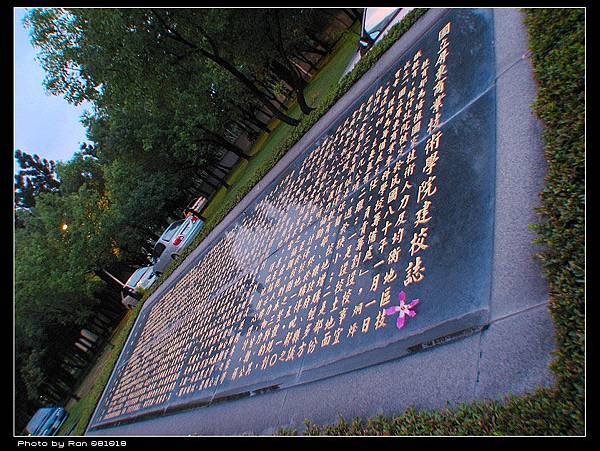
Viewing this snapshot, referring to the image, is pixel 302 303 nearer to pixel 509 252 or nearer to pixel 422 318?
pixel 422 318

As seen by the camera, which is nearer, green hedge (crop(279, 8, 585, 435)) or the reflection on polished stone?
green hedge (crop(279, 8, 585, 435))

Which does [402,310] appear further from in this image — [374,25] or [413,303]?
[374,25]

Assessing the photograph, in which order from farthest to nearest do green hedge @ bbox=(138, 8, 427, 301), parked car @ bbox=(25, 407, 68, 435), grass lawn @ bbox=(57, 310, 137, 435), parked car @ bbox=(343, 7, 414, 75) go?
parked car @ bbox=(25, 407, 68, 435), grass lawn @ bbox=(57, 310, 137, 435), parked car @ bbox=(343, 7, 414, 75), green hedge @ bbox=(138, 8, 427, 301)

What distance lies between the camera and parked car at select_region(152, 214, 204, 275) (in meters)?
12.7

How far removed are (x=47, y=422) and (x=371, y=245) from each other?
40.3 ft

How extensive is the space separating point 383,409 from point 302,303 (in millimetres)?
1541

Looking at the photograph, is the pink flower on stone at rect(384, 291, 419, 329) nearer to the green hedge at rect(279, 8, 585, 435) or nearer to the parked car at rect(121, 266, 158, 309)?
the green hedge at rect(279, 8, 585, 435)

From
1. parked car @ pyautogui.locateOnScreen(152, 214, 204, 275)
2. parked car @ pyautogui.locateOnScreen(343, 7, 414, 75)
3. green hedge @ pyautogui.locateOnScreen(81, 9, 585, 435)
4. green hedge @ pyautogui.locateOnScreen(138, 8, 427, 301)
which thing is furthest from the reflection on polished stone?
→ parked car @ pyautogui.locateOnScreen(152, 214, 204, 275)

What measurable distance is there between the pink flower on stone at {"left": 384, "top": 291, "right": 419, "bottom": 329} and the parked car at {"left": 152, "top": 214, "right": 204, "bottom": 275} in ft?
34.2

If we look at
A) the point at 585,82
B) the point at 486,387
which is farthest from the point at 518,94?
the point at 486,387

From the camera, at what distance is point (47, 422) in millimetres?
11664

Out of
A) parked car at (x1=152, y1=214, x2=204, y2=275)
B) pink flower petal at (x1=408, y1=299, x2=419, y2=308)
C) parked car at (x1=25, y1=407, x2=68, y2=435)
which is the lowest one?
parked car at (x1=25, y1=407, x2=68, y2=435)

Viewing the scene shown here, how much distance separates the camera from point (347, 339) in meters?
3.16

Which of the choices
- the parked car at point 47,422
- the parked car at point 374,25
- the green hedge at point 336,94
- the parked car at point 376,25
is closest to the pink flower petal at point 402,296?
the green hedge at point 336,94
